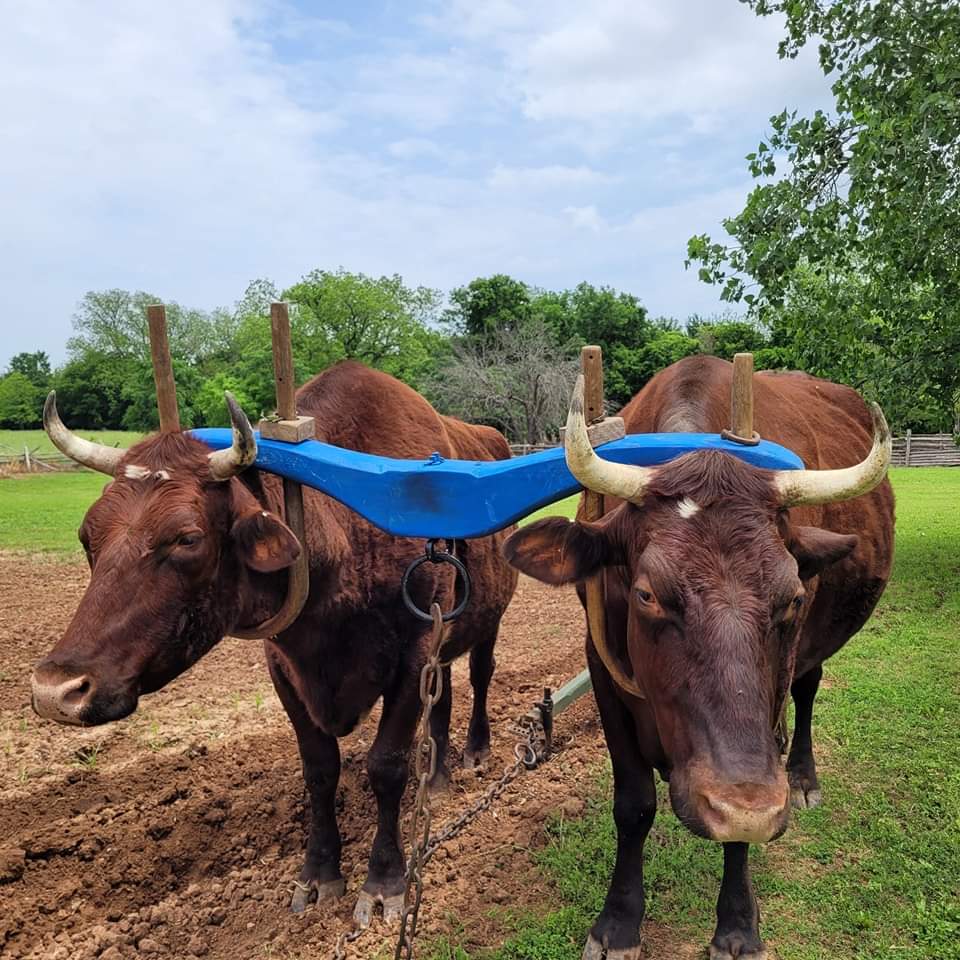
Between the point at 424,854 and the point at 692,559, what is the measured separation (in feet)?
4.03

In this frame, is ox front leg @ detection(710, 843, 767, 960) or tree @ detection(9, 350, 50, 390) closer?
ox front leg @ detection(710, 843, 767, 960)

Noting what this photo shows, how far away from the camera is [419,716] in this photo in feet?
11.9

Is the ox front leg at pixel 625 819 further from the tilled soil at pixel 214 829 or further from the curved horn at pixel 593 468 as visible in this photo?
the curved horn at pixel 593 468

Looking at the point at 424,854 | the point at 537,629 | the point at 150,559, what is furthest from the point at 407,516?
the point at 537,629

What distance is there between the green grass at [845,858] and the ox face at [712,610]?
1.41m

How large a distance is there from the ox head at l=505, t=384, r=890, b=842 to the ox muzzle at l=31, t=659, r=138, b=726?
1.43 meters

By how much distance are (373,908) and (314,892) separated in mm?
320

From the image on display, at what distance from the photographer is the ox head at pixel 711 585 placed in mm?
2090

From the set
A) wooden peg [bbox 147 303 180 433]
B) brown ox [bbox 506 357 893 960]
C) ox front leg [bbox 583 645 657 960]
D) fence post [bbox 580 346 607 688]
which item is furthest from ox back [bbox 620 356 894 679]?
wooden peg [bbox 147 303 180 433]

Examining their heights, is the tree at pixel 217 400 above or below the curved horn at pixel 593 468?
above

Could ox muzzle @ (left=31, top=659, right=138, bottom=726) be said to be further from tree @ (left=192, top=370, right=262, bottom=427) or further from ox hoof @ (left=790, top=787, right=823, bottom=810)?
tree @ (left=192, top=370, right=262, bottom=427)

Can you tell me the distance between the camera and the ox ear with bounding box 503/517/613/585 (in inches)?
103

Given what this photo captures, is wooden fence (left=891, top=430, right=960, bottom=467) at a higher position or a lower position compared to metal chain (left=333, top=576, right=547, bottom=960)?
lower

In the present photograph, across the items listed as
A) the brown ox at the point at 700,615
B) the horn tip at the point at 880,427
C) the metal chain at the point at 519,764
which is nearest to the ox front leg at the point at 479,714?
the metal chain at the point at 519,764
